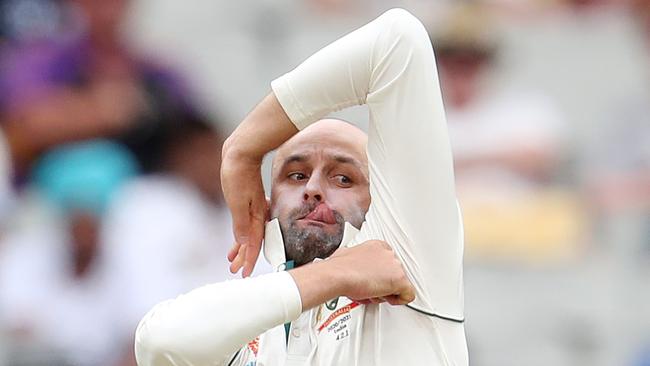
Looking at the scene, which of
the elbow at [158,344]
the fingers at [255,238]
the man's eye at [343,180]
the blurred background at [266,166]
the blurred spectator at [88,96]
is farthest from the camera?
the blurred spectator at [88,96]

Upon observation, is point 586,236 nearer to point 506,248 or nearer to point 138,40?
point 506,248

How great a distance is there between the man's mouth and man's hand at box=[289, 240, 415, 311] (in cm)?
23

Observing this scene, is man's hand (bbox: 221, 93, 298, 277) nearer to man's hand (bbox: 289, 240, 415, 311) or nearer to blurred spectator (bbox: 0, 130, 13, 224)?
man's hand (bbox: 289, 240, 415, 311)

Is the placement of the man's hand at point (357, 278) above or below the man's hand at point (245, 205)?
below

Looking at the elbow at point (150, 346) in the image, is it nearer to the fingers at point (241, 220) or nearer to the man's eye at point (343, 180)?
the fingers at point (241, 220)

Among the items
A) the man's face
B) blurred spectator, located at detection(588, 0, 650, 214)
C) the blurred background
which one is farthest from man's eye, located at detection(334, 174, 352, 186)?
blurred spectator, located at detection(588, 0, 650, 214)

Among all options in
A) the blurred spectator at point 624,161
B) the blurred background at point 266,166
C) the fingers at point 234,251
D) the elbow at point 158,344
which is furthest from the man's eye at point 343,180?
the blurred spectator at point 624,161

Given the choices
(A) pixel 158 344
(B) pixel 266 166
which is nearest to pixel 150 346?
(A) pixel 158 344

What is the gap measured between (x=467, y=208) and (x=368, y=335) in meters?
3.19

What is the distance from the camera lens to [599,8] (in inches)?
265

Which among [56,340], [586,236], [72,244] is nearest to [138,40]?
[72,244]

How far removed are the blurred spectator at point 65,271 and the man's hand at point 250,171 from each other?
223cm

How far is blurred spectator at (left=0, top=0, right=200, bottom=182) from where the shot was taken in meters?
5.74

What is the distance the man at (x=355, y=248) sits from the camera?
2562mm
